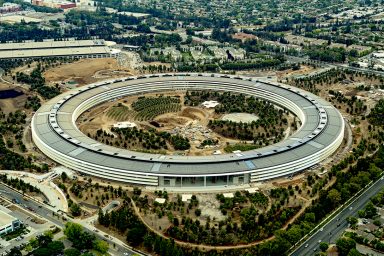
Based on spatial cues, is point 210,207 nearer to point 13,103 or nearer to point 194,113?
point 194,113

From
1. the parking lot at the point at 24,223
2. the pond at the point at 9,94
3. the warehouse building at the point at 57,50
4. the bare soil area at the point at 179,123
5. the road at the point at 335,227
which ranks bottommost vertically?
the parking lot at the point at 24,223

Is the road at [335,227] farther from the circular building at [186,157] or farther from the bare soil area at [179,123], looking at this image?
the bare soil area at [179,123]

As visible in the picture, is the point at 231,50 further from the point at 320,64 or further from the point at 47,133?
the point at 47,133

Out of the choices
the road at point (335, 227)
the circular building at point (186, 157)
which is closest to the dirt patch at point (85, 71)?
the circular building at point (186, 157)

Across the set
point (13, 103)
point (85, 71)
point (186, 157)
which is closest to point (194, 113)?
point (186, 157)

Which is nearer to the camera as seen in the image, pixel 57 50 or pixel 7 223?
pixel 7 223

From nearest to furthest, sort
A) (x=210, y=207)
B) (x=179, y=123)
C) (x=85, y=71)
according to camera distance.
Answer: (x=210, y=207) < (x=179, y=123) < (x=85, y=71)
